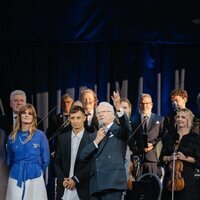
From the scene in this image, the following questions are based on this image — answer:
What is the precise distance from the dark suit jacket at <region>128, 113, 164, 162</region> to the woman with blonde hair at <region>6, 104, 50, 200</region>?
1536mm

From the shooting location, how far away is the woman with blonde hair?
8.86 m

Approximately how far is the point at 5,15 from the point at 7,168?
8.66 feet

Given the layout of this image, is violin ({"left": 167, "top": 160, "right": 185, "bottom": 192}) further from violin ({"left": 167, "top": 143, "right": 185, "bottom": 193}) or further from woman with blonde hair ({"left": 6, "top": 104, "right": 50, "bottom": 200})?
woman with blonde hair ({"left": 6, "top": 104, "right": 50, "bottom": 200})

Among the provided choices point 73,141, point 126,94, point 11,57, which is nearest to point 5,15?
point 11,57

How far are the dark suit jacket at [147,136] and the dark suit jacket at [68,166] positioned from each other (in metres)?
1.44

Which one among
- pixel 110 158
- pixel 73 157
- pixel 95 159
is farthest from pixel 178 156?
pixel 73 157

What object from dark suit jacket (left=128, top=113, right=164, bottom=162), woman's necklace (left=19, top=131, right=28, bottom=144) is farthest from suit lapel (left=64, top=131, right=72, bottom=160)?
dark suit jacket (left=128, top=113, right=164, bottom=162)

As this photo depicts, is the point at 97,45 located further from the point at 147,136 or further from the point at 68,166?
the point at 68,166

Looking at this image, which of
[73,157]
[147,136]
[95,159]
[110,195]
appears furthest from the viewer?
[147,136]

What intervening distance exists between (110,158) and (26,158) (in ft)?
3.47

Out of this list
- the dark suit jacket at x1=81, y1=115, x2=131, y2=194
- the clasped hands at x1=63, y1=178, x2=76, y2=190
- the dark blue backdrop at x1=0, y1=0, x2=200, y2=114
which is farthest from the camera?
the dark blue backdrop at x1=0, y1=0, x2=200, y2=114

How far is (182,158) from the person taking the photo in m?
8.64

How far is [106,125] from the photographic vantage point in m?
8.41

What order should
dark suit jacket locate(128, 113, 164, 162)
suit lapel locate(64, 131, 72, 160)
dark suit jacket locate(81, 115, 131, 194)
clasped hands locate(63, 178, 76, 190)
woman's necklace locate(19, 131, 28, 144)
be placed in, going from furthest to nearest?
dark suit jacket locate(128, 113, 164, 162) < woman's necklace locate(19, 131, 28, 144) < suit lapel locate(64, 131, 72, 160) < clasped hands locate(63, 178, 76, 190) < dark suit jacket locate(81, 115, 131, 194)
